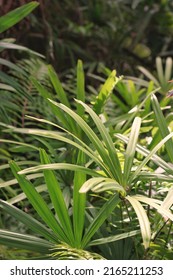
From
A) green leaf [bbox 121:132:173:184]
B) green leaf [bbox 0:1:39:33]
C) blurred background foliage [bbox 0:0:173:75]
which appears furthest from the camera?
blurred background foliage [bbox 0:0:173:75]

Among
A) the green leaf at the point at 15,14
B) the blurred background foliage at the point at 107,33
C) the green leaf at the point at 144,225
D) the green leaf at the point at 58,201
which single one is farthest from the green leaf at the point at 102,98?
the blurred background foliage at the point at 107,33

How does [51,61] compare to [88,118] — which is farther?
[51,61]

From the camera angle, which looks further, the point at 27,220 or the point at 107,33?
the point at 107,33

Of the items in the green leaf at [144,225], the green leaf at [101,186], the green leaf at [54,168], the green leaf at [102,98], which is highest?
the green leaf at [102,98]

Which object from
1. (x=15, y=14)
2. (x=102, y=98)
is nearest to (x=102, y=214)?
(x=102, y=98)

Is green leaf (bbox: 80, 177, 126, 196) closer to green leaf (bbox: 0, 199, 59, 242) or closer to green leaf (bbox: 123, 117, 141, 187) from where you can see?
green leaf (bbox: 123, 117, 141, 187)

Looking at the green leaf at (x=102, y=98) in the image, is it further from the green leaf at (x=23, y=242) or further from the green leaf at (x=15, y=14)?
the green leaf at (x=23, y=242)

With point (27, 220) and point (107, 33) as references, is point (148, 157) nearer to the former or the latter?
point (27, 220)

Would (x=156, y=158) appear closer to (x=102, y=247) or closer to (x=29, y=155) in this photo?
(x=102, y=247)

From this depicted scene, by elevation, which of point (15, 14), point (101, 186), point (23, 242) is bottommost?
point (23, 242)

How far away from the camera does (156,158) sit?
106 centimetres

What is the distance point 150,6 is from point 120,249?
196 cm

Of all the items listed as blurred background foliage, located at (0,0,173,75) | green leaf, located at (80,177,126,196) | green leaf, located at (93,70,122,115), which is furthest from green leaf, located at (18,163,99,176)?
blurred background foliage, located at (0,0,173,75)
